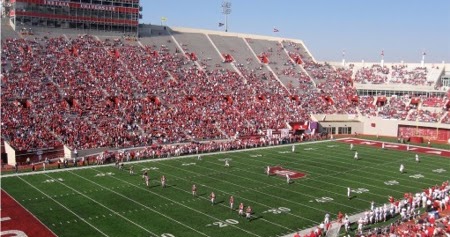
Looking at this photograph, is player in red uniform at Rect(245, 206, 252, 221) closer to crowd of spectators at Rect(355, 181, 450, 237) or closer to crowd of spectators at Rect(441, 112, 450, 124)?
crowd of spectators at Rect(355, 181, 450, 237)

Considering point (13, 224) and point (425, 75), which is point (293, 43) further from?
point (13, 224)

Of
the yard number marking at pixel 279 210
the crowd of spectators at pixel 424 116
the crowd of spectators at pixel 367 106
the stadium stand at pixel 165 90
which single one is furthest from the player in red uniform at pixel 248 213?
the crowd of spectators at pixel 367 106

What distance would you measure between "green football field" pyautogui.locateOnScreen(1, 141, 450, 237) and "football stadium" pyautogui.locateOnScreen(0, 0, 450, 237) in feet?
0.37

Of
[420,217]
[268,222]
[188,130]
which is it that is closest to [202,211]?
[268,222]

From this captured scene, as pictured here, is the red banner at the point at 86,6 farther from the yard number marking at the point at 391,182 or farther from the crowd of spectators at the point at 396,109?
the yard number marking at the point at 391,182

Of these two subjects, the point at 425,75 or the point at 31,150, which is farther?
the point at 425,75

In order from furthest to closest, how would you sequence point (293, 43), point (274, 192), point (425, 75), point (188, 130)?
1. point (293, 43)
2. point (425, 75)
3. point (188, 130)
4. point (274, 192)

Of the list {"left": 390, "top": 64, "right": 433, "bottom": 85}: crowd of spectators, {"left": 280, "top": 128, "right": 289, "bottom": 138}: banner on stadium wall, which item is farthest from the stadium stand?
{"left": 280, "top": 128, "right": 289, "bottom": 138}: banner on stadium wall

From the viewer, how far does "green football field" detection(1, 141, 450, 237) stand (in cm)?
1783

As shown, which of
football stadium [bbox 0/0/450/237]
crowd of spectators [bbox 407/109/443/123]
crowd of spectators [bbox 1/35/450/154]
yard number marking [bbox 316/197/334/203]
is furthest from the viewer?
crowd of spectators [bbox 407/109/443/123]

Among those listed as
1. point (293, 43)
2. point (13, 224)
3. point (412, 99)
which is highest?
point (293, 43)

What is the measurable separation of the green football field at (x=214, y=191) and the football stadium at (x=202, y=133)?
0.37 feet

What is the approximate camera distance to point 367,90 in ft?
174

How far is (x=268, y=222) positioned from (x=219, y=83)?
30.3 metres
